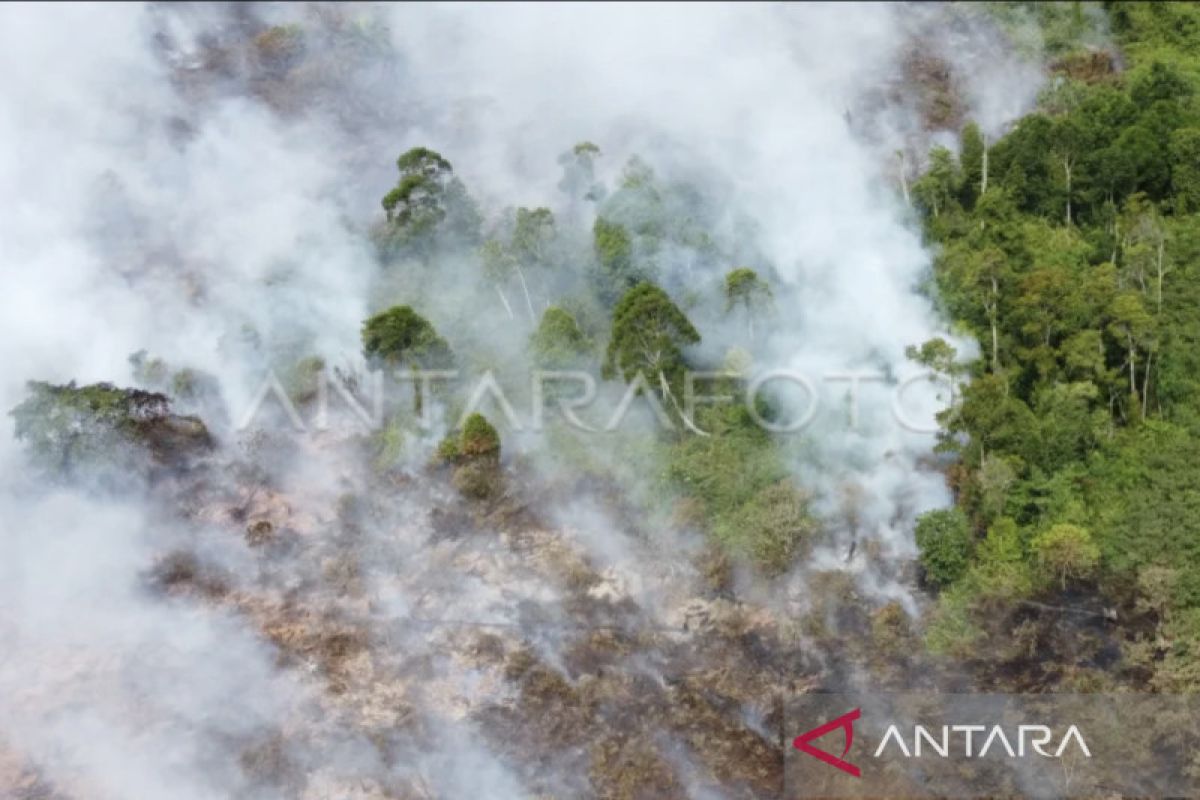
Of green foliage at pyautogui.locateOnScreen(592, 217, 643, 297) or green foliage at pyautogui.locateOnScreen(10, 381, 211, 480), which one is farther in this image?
green foliage at pyautogui.locateOnScreen(592, 217, 643, 297)

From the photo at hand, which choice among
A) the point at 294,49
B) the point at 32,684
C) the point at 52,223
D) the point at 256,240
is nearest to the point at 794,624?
the point at 32,684

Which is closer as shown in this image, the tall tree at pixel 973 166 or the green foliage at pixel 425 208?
the tall tree at pixel 973 166

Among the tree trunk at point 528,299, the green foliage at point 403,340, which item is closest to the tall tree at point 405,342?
the green foliage at point 403,340

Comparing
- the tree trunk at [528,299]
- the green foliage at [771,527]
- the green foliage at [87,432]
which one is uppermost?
the tree trunk at [528,299]

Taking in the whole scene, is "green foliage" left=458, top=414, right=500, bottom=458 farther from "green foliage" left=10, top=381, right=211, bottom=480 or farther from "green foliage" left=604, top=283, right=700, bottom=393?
"green foliage" left=10, top=381, right=211, bottom=480

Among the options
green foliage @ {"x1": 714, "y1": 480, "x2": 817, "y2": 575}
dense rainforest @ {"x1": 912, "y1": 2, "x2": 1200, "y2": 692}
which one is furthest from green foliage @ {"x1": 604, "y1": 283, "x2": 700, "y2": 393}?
dense rainforest @ {"x1": 912, "y1": 2, "x2": 1200, "y2": 692}

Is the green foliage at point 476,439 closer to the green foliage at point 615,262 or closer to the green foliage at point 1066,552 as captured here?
the green foliage at point 615,262

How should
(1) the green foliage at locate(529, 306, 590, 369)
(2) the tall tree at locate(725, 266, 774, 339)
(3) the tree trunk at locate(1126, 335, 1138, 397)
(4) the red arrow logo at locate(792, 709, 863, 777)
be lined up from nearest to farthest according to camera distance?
(4) the red arrow logo at locate(792, 709, 863, 777)
(3) the tree trunk at locate(1126, 335, 1138, 397)
(2) the tall tree at locate(725, 266, 774, 339)
(1) the green foliage at locate(529, 306, 590, 369)

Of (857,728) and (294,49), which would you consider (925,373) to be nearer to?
(857,728)
